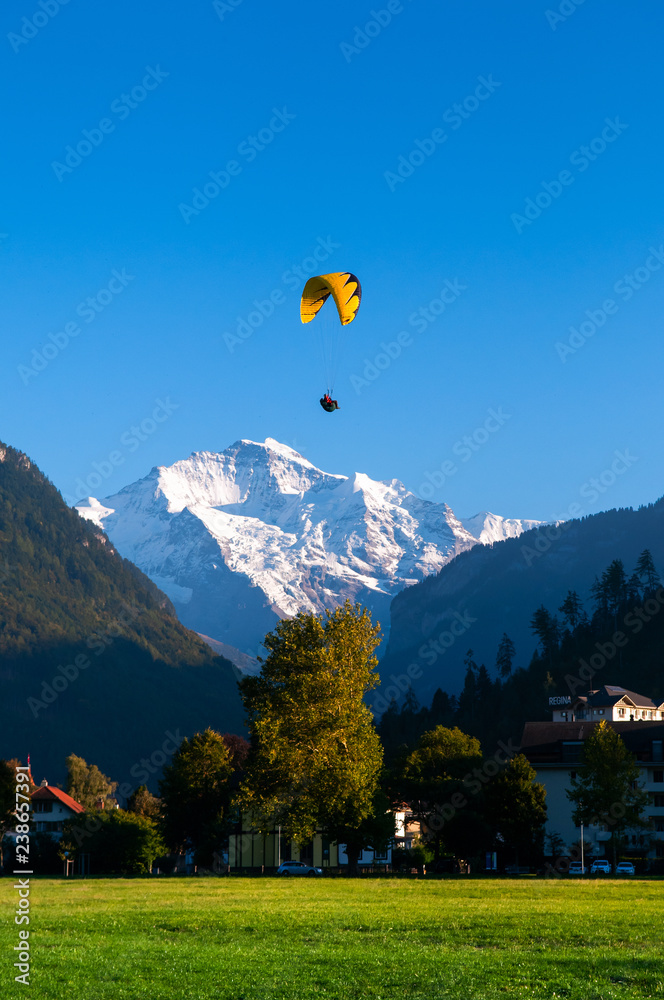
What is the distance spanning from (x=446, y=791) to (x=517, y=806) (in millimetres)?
13987

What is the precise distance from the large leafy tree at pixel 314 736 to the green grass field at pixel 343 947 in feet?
71.3

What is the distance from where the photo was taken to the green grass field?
22.7 metres

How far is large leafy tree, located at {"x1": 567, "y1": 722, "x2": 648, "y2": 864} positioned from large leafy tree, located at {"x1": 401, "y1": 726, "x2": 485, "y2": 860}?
12249 mm

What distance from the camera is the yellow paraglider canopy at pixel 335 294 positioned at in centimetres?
5516

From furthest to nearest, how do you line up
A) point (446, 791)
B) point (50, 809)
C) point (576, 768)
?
point (50, 809)
point (576, 768)
point (446, 791)

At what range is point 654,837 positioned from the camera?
105125mm

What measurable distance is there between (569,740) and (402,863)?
992 inches

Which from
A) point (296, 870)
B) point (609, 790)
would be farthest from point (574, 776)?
point (296, 870)

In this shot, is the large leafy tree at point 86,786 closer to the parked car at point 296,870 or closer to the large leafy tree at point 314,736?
the parked car at point 296,870

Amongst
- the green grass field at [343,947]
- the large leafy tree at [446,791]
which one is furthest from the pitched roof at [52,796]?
the green grass field at [343,947]

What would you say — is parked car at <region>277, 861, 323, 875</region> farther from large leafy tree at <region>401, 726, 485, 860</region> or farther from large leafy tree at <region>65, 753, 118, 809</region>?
large leafy tree at <region>65, 753, 118, 809</region>

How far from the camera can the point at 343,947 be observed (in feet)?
91.9

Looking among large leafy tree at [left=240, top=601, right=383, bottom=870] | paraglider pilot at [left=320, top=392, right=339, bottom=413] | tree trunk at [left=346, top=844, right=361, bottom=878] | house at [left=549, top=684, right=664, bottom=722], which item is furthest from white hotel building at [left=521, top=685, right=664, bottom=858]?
paraglider pilot at [left=320, top=392, right=339, bottom=413]

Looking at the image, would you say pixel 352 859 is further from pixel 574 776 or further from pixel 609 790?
pixel 574 776
